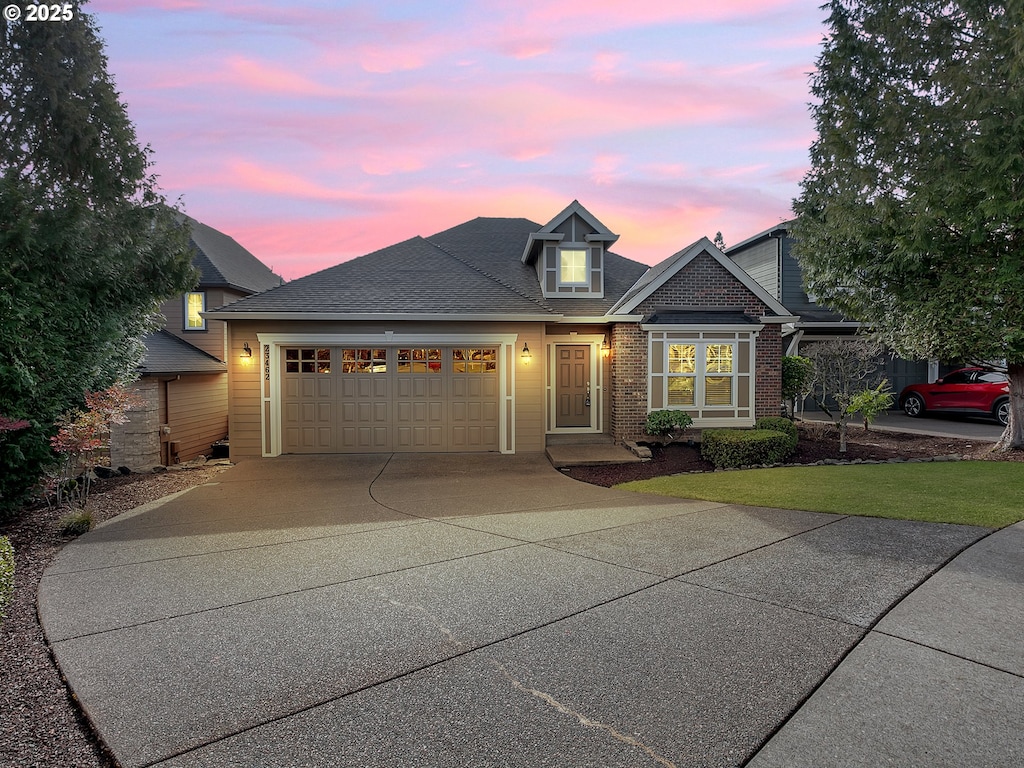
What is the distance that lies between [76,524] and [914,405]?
71.6ft

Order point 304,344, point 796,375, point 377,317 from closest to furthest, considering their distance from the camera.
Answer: point 377,317
point 304,344
point 796,375

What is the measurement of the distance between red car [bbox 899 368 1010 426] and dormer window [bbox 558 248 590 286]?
1134 centimetres

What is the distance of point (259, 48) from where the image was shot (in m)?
9.79

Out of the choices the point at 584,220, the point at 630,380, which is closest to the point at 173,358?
the point at 584,220

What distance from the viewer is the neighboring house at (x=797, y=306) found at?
17875mm

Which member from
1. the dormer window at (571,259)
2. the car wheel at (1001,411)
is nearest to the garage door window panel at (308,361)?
the dormer window at (571,259)

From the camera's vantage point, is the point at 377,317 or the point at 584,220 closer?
the point at 377,317

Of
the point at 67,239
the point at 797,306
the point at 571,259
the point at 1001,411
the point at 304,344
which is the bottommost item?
the point at 1001,411

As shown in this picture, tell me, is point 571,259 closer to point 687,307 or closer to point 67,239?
point 687,307

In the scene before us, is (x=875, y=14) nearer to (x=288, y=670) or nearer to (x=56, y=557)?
(x=288, y=670)

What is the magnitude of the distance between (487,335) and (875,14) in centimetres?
1018

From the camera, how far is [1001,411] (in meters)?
15.7

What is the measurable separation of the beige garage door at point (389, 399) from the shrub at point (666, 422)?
135 inches

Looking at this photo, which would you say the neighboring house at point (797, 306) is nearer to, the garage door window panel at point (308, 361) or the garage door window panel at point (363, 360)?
the garage door window panel at point (363, 360)
